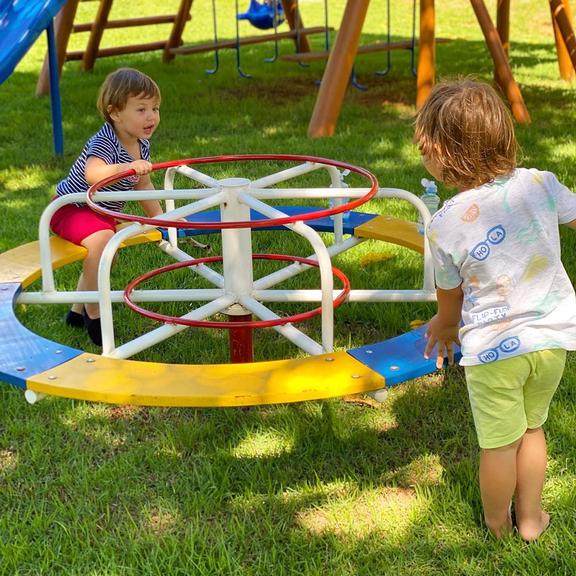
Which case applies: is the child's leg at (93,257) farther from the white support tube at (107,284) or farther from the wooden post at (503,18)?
the wooden post at (503,18)

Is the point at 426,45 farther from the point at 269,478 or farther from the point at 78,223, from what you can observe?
the point at 269,478

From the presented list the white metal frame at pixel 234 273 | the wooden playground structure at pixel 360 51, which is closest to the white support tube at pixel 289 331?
the white metal frame at pixel 234 273

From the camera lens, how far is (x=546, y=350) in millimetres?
2084

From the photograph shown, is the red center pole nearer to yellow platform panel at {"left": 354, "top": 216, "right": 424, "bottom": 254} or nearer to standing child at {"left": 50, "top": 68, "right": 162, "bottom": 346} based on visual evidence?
standing child at {"left": 50, "top": 68, "right": 162, "bottom": 346}

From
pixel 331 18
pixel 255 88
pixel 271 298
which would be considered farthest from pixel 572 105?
pixel 331 18

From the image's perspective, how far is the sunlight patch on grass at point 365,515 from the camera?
2338 mm

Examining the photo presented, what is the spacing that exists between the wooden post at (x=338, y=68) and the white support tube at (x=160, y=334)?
3.70 metres

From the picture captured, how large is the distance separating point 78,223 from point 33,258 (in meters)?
0.23

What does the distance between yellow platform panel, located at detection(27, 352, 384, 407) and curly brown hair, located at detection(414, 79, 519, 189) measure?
0.61 m

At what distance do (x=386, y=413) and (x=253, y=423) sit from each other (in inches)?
17.2

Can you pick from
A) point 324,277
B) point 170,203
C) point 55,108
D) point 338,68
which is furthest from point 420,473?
point 55,108

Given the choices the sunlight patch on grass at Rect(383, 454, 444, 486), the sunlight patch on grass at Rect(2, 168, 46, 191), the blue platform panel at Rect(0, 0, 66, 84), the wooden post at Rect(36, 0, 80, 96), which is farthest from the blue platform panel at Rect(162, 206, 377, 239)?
the wooden post at Rect(36, 0, 80, 96)

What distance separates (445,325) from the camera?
233cm

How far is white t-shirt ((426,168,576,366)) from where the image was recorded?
207 cm
